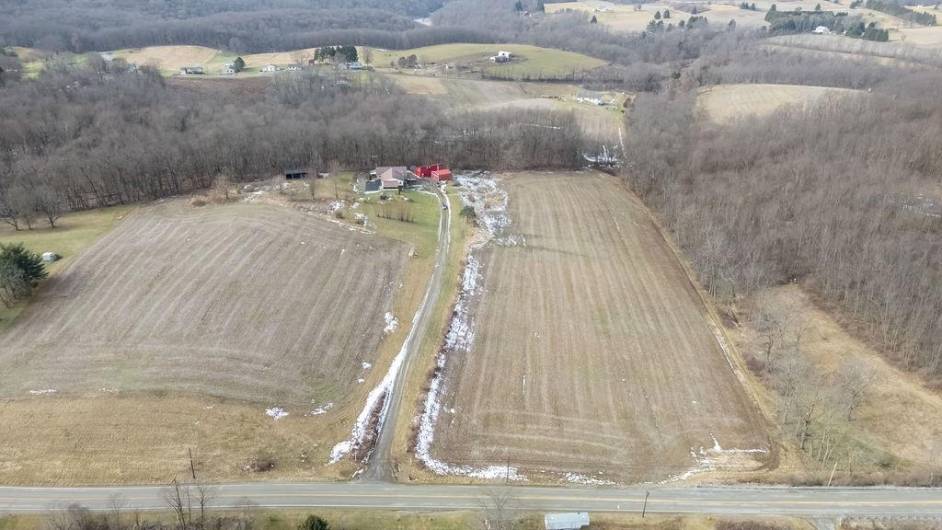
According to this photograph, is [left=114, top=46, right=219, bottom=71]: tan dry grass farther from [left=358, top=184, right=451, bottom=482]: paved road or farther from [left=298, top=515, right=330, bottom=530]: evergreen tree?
[left=298, top=515, right=330, bottom=530]: evergreen tree

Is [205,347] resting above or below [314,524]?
above

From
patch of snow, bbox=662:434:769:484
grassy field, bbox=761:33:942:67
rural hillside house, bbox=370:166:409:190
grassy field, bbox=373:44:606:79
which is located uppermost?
grassy field, bbox=761:33:942:67

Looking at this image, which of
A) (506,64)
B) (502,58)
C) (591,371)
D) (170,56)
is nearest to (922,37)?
(506,64)

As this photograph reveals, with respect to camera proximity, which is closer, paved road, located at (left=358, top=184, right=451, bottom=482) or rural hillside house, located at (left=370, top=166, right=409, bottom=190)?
paved road, located at (left=358, top=184, right=451, bottom=482)

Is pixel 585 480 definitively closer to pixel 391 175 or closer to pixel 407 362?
pixel 407 362

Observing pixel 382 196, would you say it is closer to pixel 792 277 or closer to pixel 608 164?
pixel 608 164

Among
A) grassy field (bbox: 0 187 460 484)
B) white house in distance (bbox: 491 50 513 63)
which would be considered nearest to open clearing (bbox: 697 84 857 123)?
white house in distance (bbox: 491 50 513 63)

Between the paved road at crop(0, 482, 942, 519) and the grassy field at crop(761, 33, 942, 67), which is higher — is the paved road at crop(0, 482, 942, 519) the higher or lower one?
the lower one

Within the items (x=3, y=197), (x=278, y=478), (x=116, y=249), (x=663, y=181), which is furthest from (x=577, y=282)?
(x=3, y=197)
